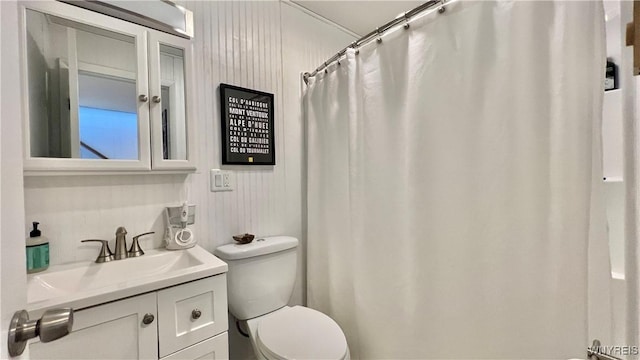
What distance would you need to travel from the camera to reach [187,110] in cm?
130

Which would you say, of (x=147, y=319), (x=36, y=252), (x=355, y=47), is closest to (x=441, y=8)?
(x=355, y=47)

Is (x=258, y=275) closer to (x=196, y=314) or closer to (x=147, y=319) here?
(x=196, y=314)

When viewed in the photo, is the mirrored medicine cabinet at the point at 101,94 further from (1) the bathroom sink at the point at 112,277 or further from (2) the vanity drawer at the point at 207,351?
(2) the vanity drawer at the point at 207,351

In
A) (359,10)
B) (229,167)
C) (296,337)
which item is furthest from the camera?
(359,10)

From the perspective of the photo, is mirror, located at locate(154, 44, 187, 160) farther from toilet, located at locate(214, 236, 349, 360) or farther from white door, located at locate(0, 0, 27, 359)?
white door, located at locate(0, 0, 27, 359)

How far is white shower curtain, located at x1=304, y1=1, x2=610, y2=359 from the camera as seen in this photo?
2.36 feet

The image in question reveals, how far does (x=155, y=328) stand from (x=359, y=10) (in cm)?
213

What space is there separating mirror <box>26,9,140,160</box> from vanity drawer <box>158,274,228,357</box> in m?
0.64

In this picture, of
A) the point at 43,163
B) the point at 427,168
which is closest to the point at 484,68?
the point at 427,168

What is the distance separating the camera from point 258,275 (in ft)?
4.47

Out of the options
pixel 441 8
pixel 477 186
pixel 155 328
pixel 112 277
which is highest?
pixel 441 8

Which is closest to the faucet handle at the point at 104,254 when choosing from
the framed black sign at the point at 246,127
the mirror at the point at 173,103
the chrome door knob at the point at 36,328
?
the mirror at the point at 173,103

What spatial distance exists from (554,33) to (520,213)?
21.0 inches

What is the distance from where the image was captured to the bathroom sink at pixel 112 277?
2.56ft
